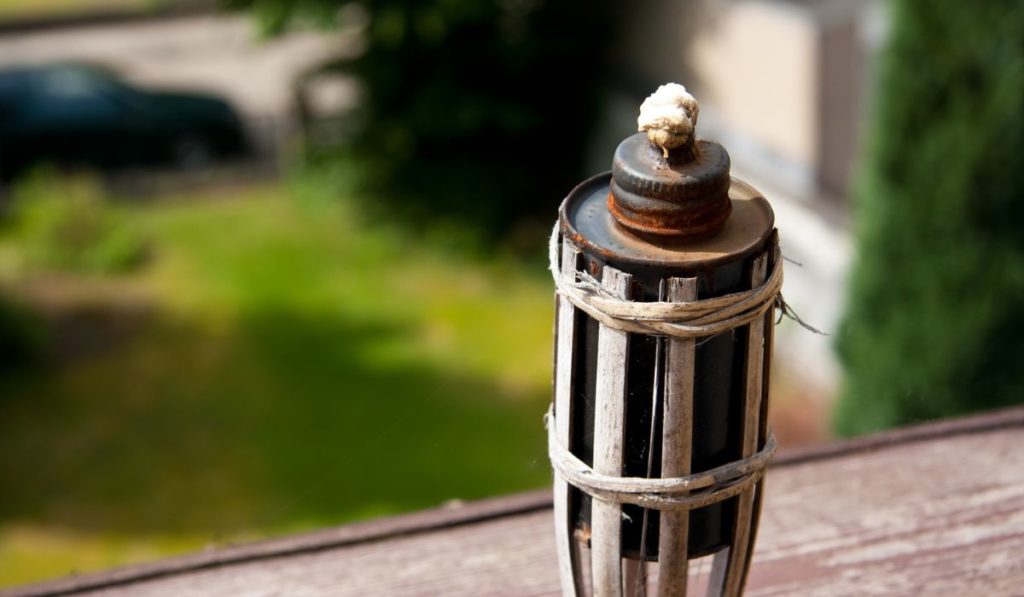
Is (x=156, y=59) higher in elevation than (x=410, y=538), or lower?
lower

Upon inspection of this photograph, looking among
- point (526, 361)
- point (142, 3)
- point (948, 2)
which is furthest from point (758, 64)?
point (142, 3)

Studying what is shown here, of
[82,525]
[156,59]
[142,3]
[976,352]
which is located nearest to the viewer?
[976,352]

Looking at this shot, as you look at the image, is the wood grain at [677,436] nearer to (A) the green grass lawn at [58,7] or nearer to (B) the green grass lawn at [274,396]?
(B) the green grass lawn at [274,396]

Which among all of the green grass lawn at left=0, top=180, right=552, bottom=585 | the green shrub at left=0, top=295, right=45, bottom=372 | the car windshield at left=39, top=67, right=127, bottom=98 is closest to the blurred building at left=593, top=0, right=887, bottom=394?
the green grass lawn at left=0, top=180, right=552, bottom=585

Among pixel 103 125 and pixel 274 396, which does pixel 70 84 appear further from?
pixel 274 396

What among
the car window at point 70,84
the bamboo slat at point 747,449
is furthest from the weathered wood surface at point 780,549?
the car window at point 70,84

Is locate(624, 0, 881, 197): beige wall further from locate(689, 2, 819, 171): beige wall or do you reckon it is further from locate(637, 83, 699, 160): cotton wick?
locate(637, 83, 699, 160): cotton wick

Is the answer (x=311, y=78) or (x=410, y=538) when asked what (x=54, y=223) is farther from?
(x=410, y=538)
